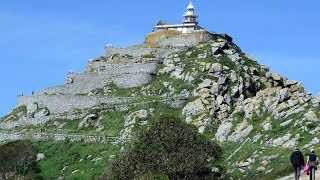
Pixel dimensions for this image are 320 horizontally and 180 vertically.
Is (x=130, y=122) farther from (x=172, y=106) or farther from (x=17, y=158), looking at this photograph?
(x=17, y=158)

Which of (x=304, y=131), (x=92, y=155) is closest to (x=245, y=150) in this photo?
(x=304, y=131)

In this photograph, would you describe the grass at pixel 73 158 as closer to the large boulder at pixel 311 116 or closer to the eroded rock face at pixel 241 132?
the eroded rock face at pixel 241 132

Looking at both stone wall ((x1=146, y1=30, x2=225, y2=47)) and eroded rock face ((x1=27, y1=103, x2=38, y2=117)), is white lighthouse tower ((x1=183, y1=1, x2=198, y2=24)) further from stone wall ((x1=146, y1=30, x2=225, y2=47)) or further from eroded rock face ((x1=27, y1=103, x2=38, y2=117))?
eroded rock face ((x1=27, y1=103, x2=38, y2=117))

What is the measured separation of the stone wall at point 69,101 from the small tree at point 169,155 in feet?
129

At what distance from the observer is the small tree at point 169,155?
73125 mm

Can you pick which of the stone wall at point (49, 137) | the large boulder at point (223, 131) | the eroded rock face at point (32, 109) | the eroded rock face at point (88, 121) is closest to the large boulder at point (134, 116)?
the stone wall at point (49, 137)

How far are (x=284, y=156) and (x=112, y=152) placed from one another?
2998 centimetres

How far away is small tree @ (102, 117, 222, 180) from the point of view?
73125mm

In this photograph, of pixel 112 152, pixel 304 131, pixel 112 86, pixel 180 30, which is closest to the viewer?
pixel 304 131

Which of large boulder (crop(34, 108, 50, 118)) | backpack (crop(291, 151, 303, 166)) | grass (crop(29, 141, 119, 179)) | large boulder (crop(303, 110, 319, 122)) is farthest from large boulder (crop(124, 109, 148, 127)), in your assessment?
backpack (crop(291, 151, 303, 166))

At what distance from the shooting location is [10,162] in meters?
108

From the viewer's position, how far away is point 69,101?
12219 centimetres

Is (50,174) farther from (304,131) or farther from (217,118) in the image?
(304,131)

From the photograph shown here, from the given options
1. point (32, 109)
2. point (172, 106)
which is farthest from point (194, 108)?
point (32, 109)
